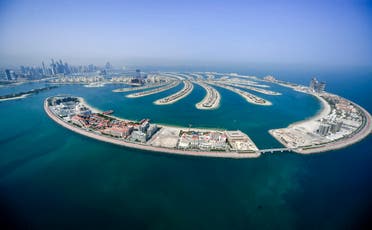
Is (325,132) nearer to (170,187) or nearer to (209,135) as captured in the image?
(209,135)

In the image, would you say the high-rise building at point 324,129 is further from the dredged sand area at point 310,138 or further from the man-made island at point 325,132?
the dredged sand area at point 310,138

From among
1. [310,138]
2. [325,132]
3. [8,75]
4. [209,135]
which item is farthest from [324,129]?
[8,75]

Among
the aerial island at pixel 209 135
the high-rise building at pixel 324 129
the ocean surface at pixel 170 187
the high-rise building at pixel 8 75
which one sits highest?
the high-rise building at pixel 8 75

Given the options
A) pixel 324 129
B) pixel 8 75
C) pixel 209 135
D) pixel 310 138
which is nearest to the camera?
pixel 209 135

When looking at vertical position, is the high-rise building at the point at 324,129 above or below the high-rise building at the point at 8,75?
below

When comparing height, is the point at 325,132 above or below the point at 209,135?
above

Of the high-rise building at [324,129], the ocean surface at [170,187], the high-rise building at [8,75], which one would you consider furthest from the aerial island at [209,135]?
the high-rise building at [8,75]

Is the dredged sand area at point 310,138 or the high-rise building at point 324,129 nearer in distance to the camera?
the dredged sand area at point 310,138

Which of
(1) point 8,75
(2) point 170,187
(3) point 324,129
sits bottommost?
(2) point 170,187
